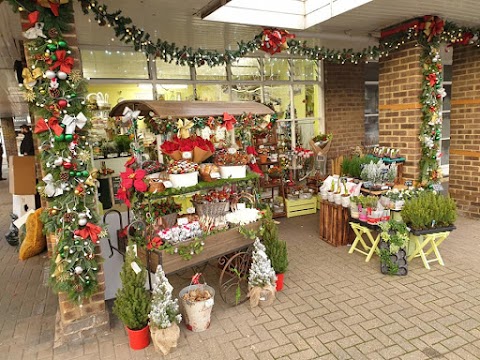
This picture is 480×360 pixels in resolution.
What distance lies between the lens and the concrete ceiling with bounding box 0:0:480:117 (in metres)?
4.52

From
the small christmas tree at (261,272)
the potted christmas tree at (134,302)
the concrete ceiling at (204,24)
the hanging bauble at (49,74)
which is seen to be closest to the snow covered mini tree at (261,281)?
the small christmas tree at (261,272)

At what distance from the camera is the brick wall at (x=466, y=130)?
6.62 metres

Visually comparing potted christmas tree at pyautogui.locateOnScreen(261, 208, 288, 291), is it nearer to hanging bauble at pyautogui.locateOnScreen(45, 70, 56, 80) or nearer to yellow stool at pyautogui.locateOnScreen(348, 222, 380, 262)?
yellow stool at pyautogui.locateOnScreen(348, 222, 380, 262)

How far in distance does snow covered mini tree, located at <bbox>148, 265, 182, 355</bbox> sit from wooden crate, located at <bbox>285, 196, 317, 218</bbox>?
4505mm

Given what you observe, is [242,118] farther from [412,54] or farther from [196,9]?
[412,54]

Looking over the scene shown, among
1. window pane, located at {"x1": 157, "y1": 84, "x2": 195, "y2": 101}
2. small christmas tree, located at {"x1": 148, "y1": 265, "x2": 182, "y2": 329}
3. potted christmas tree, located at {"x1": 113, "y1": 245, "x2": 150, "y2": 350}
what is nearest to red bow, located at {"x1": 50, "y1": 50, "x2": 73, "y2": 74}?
potted christmas tree, located at {"x1": 113, "y1": 245, "x2": 150, "y2": 350}

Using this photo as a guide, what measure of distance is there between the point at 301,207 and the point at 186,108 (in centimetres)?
447

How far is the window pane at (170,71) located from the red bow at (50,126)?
4.03 m

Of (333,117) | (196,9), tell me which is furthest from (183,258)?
(333,117)

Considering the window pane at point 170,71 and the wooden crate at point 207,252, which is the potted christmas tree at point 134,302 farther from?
the window pane at point 170,71

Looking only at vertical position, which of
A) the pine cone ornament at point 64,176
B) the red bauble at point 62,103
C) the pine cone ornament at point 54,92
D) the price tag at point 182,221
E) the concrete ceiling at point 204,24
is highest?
the concrete ceiling at point 204,24

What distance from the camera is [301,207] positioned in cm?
750

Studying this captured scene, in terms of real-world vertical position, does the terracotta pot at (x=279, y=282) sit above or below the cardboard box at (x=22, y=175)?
below

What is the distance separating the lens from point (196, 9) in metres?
4.66
